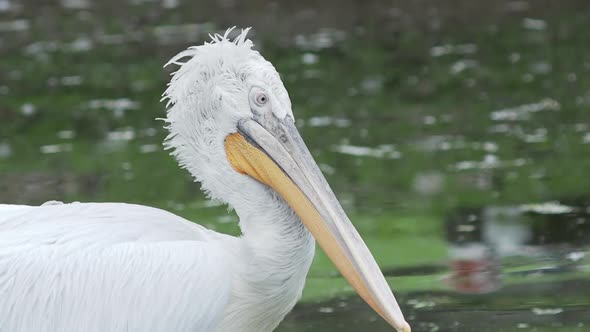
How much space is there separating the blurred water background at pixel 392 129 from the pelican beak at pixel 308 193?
1281 millimetres

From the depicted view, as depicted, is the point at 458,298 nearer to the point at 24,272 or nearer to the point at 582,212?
the point at 582,212

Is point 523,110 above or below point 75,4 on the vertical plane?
below

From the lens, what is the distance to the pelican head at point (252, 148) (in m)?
3.75

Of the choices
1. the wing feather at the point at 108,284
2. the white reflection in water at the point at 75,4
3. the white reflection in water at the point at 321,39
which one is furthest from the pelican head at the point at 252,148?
the white reflection in water at the point at 75,4

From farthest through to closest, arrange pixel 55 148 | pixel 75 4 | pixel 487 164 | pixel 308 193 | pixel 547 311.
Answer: pixel 75 4, pixel 55 148, pixel 487 164, pixel 547 311, pixel 308 193

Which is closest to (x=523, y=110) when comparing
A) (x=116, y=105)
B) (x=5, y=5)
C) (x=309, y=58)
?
(x=309, y=58)

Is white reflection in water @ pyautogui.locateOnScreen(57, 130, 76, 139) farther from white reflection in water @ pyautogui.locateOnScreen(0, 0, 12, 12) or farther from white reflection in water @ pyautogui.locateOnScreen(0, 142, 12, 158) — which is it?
white reflection in water @ pyautogui.locateOnScreen(0, 0, 12, 12)

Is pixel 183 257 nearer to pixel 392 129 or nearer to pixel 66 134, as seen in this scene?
pixel 392 129

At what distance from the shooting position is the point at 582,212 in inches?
247

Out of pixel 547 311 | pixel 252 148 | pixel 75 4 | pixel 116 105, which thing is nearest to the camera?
pixel 252 148

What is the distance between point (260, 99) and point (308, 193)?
1.15ft

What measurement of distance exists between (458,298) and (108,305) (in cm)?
194

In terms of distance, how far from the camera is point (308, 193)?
378 centimetres

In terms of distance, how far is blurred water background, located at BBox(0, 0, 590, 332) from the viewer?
5496mm
